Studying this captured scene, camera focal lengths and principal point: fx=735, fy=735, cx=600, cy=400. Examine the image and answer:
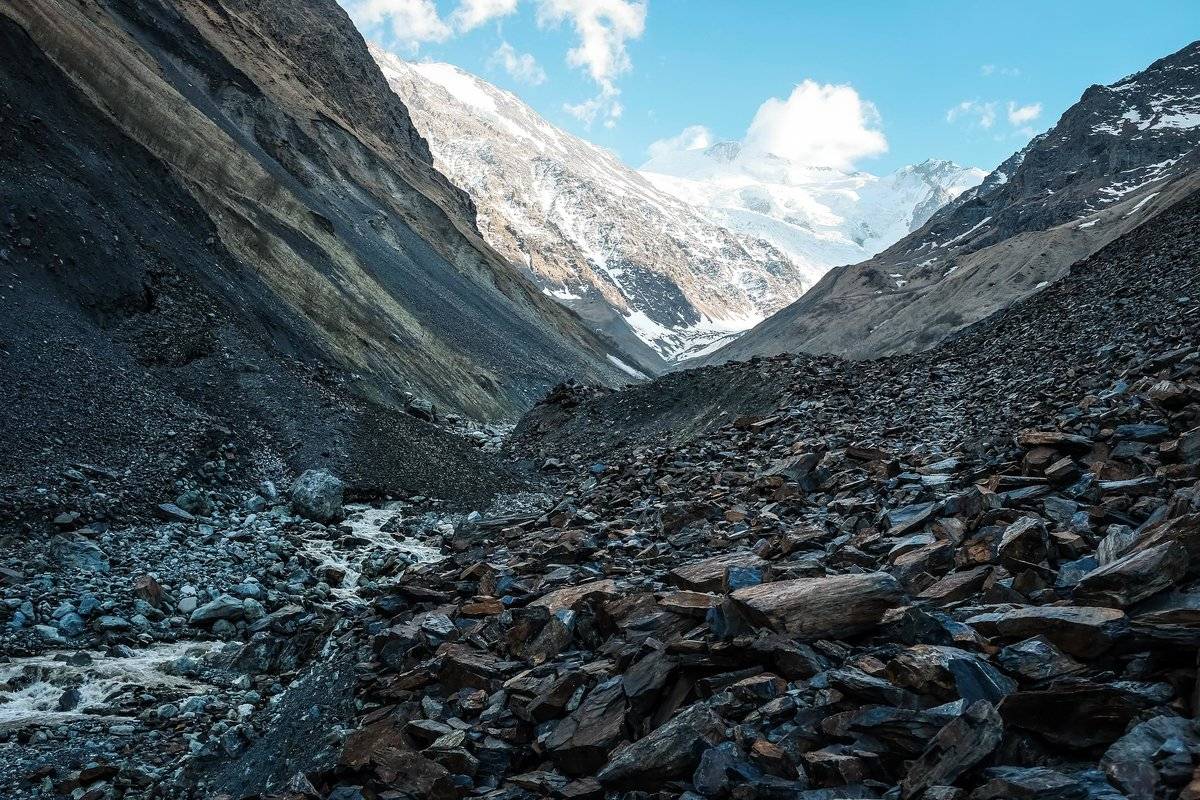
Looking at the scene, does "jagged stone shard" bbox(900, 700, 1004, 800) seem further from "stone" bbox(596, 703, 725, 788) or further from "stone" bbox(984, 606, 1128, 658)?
"stone" bbox(596, 703, 725, 788)

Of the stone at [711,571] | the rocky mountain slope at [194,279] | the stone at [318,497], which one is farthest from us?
the rocky mountain slope at [194,279]

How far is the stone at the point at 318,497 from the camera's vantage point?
14.7 meters

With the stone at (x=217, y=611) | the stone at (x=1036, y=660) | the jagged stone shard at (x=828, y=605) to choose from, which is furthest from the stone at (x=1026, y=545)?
the stone at (x=217, y=611)

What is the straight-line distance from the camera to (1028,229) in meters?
102

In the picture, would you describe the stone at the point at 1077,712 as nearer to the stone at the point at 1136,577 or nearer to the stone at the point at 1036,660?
the stone at the point at 1036,660

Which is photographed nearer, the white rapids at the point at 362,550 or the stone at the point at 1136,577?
the stone at the point at 1136,577

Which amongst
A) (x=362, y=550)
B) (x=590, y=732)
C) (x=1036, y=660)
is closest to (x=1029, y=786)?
(x=1036, y=660)

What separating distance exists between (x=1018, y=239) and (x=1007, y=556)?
284 feet

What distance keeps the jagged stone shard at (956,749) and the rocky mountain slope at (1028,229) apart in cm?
6663

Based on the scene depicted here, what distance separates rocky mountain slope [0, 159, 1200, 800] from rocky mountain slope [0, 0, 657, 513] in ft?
10.1

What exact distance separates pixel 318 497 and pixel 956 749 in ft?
43.6

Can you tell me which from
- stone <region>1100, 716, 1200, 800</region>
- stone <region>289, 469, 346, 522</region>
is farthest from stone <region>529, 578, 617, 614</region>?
stone <region>289, 469, 346, 522</region>

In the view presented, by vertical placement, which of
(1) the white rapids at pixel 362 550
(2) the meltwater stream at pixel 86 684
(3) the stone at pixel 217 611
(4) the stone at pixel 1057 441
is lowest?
(2) the meltwater stream at pixel 86 684

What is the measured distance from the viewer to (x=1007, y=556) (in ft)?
19.6
